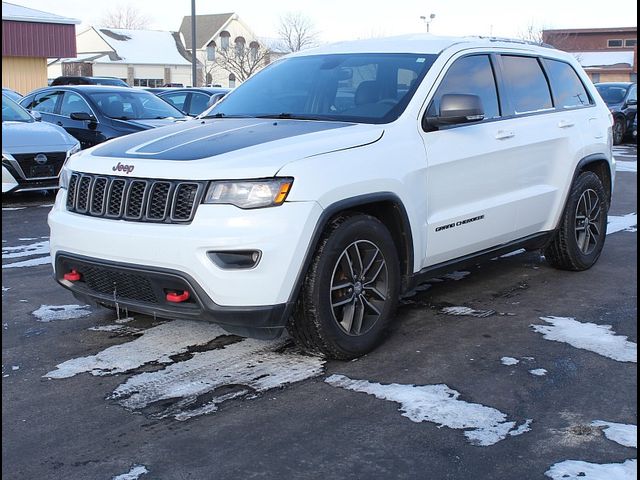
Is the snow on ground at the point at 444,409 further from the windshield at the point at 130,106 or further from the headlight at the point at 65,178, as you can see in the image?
the windshield at the point at 130,106

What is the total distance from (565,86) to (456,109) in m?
2.17

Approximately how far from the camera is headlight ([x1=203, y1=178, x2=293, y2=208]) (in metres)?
4.13

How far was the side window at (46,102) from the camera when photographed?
42.9ft

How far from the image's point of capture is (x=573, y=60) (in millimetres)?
7117

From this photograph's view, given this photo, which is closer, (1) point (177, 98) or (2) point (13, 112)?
(2) point (13, 112)

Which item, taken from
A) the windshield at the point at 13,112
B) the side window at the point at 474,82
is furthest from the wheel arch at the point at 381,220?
the windshield at the point at 13,112

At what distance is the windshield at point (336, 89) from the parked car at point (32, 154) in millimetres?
5088

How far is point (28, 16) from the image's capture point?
107 ft

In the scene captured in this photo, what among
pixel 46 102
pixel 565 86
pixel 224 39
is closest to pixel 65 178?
pixel 565 86

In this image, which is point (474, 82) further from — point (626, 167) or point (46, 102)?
point (626, 167)

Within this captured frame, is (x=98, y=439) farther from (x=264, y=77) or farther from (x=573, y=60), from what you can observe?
(x=573, y=60)

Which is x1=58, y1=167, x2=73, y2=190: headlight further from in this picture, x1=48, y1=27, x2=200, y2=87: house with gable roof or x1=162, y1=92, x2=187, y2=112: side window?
x1=48, y1=27, x2=200, y2=87: house with gable roof

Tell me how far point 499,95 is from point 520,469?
3214mm

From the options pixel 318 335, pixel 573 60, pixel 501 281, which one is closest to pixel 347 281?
pixel 318 335
